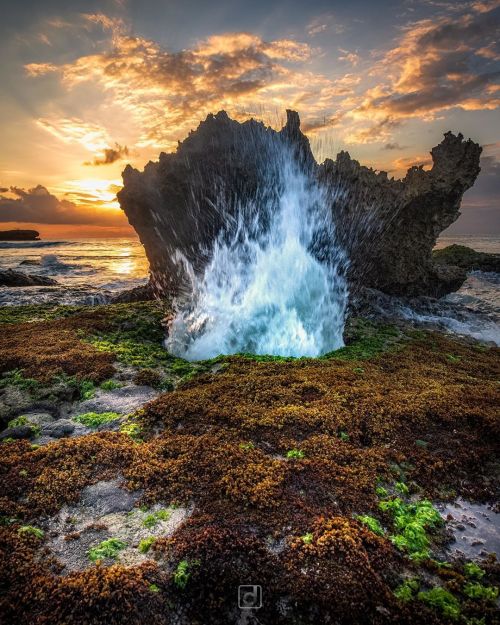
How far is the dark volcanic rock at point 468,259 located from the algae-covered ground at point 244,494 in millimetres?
31630

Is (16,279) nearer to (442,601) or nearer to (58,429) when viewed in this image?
(58,429)

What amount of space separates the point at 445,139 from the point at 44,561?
21417 millimetres

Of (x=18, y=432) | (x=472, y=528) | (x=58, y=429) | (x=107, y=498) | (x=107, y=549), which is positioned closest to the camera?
(x=107, y=549)

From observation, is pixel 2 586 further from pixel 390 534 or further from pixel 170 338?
pixel 170 338

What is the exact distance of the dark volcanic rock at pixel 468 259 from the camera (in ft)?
116

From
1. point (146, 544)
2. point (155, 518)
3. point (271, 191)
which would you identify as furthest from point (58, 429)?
point (271, 191)

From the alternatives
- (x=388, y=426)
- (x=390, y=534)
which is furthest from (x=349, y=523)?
(x=388, y=426)

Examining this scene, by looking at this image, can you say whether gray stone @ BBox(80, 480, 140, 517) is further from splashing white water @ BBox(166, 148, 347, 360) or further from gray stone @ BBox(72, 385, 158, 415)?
splashing white water @ BBox(166, 148, 347, 360)

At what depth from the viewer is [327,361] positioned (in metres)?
9.73

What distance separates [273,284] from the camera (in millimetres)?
13438

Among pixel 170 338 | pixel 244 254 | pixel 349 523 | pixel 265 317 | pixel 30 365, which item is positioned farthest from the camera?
pixel 244 254

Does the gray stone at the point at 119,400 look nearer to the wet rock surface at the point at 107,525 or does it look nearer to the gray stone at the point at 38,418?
the gray stone at the point at 38,418

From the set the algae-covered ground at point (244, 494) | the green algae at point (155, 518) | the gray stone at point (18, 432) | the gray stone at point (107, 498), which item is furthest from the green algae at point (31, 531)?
the gray stone at point (18, 432)

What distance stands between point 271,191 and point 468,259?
30.1m
